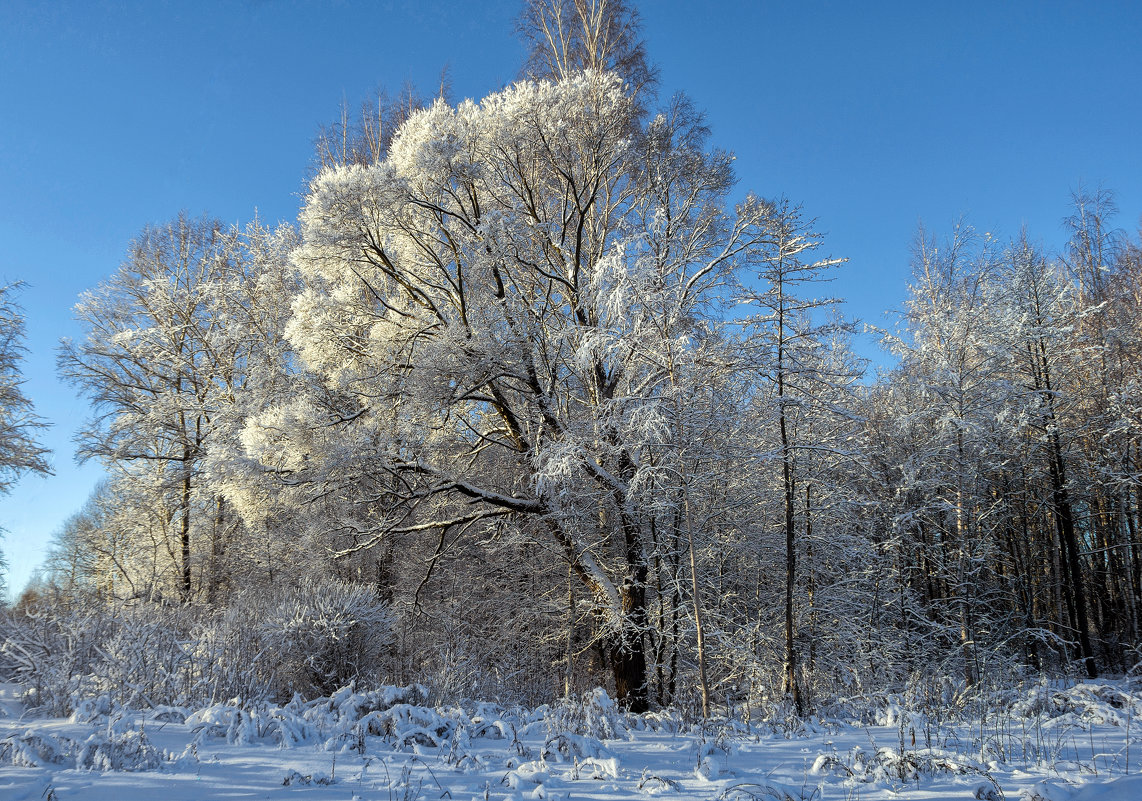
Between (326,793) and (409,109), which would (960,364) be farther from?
(409,109)

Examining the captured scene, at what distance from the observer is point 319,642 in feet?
25.2

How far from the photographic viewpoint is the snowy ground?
3.01 m

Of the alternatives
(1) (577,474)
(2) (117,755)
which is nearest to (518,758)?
(2) (117,755)

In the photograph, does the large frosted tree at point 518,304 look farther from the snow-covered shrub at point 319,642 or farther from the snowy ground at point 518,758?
the snowy ground at point 518,758

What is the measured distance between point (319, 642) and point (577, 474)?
4.65m

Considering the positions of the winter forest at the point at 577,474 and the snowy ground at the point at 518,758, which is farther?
the winter forest at the point at 577,474

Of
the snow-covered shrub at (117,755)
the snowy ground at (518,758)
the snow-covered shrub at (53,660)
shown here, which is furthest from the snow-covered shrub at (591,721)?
the snow-covered shrub at (53,660)

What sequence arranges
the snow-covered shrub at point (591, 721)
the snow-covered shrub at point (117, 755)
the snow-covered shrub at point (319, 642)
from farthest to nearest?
1. the snow-covered shrub at point (319, 642)
2. the snow-covered shrub at point (591, 721)
3. the snow-covered shrub at point (117, 755)

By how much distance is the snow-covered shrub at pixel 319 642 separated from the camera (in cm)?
751

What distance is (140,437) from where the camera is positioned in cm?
1750

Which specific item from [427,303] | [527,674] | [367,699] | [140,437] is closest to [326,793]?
[367,699]

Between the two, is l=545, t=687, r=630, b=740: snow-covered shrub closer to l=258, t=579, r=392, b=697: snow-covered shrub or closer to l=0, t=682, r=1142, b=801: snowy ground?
l=0, t=682, r=1142, b=801: snowy ground

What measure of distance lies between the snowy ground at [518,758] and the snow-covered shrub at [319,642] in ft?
7.74

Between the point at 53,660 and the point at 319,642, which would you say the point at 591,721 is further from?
the point at 53,660
